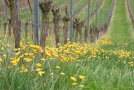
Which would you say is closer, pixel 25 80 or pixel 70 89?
pixel 25 80

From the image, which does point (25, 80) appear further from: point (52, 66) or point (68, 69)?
point (68, 69)

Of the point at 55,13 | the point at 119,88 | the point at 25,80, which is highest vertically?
the point at 55,13

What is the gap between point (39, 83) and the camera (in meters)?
3.22

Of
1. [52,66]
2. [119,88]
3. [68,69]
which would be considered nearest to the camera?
[52,66]

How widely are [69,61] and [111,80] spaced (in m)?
0.77

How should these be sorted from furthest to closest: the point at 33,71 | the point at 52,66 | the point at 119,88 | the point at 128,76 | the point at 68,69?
the point at 128,76
the point at 119,88
the point at 68,69
the point at 52,66
the point at 33,71

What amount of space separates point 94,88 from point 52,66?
2.39 ft

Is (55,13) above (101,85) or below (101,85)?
above

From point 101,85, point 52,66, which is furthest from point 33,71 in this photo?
point 101,85

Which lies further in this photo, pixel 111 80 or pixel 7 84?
pixel 111 80

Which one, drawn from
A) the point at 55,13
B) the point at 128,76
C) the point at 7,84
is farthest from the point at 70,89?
the point at 55,13

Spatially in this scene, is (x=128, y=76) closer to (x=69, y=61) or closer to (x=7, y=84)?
(x=69, y=61)

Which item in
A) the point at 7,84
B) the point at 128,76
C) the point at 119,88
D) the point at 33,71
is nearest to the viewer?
the point at 7,84

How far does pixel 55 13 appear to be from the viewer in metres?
9.91
